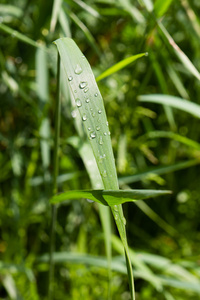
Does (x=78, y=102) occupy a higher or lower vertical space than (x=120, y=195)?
higher

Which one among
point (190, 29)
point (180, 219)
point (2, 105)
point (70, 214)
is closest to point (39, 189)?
point (70, 214)

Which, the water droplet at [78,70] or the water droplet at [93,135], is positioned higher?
the water droplet at [78,70]

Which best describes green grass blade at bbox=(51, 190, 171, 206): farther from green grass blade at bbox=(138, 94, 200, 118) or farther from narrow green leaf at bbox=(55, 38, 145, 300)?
green grass blade at bbox=(138, 94, 200, 118)

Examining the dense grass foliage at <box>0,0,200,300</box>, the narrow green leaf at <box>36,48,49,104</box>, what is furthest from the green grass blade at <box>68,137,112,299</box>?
the narrow green leaf at <box>36,48,49,104</box>

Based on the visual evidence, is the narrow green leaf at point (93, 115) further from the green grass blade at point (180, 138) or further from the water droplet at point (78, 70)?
the green grass blade at point (180, 138)

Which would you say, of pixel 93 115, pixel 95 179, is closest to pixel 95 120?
pixel 93 115

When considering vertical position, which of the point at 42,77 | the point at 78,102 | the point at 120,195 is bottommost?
the point at 120,195

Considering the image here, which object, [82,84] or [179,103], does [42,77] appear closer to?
[179,103]

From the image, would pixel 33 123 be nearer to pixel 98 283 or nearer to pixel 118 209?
pixel 98 283

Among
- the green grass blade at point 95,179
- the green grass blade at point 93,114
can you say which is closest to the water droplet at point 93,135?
the green grass blade at point 93,114
